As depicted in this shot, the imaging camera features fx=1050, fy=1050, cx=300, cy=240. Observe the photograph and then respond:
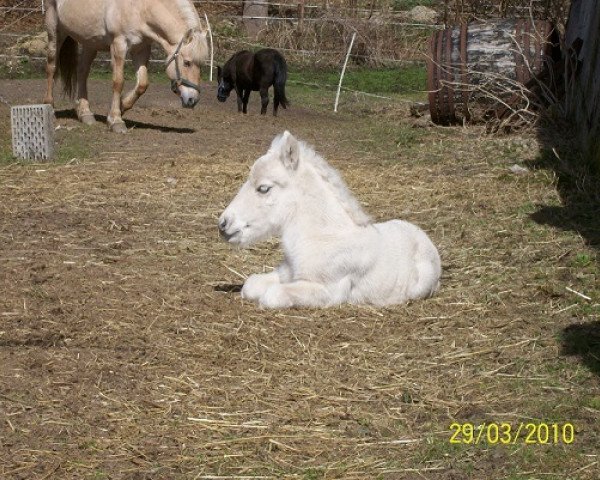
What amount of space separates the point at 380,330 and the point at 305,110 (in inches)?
448

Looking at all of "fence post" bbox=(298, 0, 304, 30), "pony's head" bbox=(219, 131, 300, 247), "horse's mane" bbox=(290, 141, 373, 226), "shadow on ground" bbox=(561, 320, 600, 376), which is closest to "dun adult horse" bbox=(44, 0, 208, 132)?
"horse's mane" bbox=(290, 141, 373, 226)

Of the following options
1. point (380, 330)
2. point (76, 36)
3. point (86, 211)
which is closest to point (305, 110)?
point (76, 36)

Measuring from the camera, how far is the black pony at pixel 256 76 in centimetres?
1609

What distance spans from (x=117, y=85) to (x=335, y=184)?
7.74 meters

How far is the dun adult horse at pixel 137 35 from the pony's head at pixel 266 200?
24.1ft

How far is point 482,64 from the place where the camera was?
13.7 meters

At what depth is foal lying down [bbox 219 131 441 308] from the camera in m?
5.93

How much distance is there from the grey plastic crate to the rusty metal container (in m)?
5.21

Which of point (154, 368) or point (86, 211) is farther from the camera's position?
point (86, 211)

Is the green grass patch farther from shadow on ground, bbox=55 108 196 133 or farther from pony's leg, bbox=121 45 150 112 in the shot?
pony's leg, bbox=121 45 150 112

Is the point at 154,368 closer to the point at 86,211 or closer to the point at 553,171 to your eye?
the point at 86,211

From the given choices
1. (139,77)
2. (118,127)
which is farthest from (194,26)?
(118,127)

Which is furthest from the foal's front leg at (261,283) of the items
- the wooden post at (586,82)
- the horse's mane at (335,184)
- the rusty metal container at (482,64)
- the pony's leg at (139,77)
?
the rusty metal container at (482,64)

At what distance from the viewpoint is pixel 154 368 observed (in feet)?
16.4
